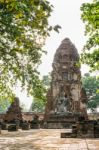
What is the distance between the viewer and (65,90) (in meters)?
A: 40.1

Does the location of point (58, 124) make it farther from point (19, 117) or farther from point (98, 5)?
point (98, 5)

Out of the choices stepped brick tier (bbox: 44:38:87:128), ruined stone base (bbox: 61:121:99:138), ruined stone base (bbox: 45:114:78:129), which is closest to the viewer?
ruined stone base (bbox: 61:121:99:138)

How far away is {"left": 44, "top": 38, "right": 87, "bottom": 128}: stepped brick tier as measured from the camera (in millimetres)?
38156

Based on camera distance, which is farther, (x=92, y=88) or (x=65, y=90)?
(x=92, y=88)

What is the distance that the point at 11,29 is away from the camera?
39.8 ft

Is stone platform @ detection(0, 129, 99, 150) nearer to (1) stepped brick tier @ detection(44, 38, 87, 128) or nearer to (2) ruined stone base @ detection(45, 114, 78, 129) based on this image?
(2) ruined stone base @ detection(45, 114, 78, 129)

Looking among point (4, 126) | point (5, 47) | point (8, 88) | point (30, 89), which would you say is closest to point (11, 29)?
point (5, 47)

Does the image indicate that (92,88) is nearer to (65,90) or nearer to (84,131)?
(65,90)

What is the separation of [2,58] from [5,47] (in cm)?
64

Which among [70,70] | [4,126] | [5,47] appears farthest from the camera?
[70,70]

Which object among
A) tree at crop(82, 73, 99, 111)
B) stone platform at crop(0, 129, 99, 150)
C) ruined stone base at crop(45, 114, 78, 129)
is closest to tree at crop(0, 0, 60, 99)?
stone platform at crop(0, 129, 99, 150)

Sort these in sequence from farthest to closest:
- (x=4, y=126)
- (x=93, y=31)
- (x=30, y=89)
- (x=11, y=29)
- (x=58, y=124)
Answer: (x=58, y=124), (x=4, y=126), (x=93, y=31), (x=30, y=89), (x=11, y=29)

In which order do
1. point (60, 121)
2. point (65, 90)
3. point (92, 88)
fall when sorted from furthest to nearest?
1. point (92, 88)
2. point (65, 90)
3. point (60, 121)

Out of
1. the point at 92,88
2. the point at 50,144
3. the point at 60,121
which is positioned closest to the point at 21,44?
the point at 50,144
